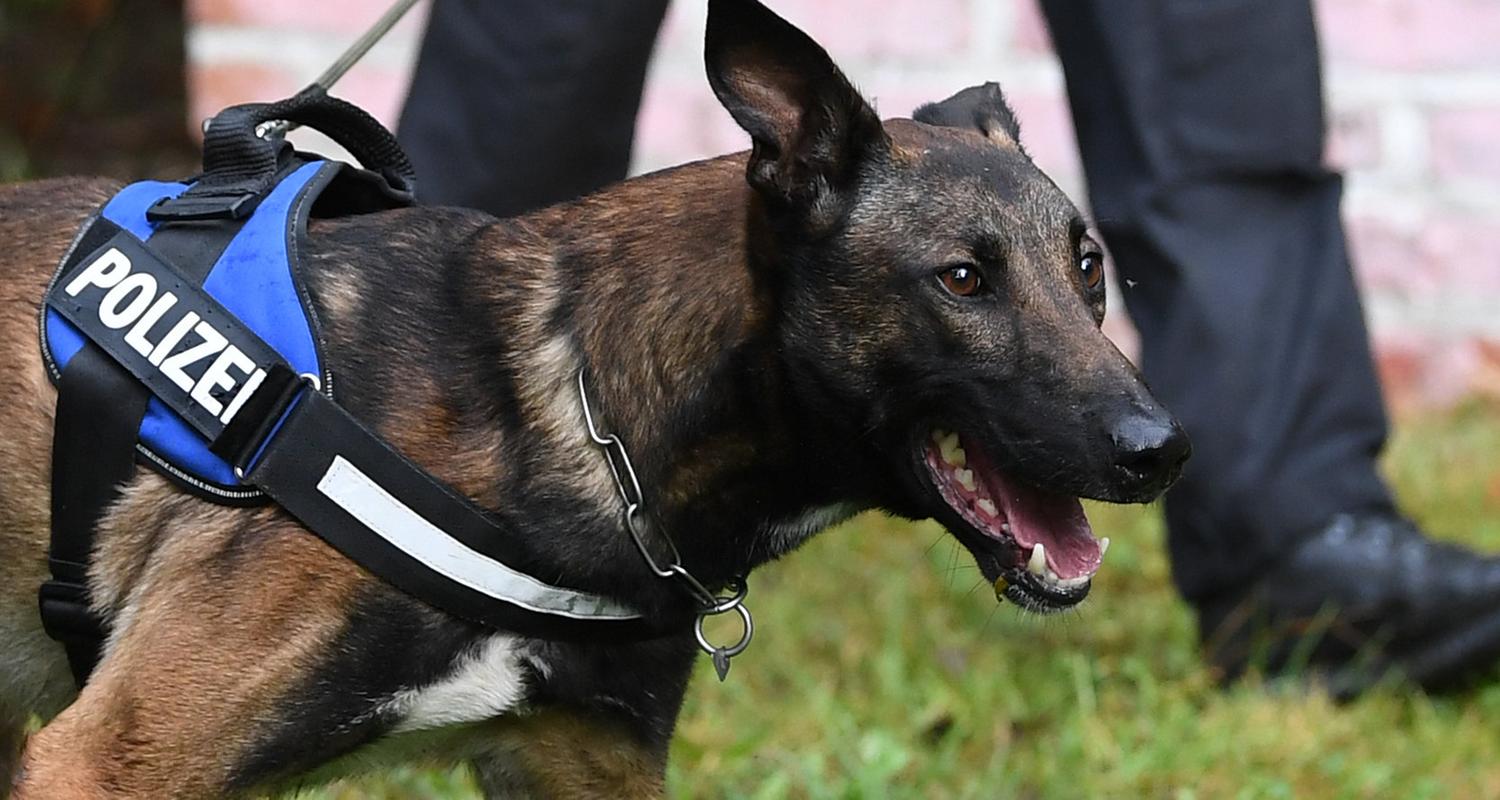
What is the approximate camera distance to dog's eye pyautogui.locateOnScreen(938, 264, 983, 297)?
7.64ft

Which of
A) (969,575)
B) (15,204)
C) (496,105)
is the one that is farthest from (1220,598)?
(15,204)

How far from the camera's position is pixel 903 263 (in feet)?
7.66

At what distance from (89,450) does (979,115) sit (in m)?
1.21

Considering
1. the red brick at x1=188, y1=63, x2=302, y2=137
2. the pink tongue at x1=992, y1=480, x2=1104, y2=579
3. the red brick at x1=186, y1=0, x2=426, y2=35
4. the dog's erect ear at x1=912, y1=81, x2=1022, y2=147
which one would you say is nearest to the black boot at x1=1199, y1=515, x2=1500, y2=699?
the dog's erect ear at x1=912, y1=81, x2=1022, y2=147

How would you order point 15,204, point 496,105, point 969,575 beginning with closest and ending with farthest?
point 15,204, point 496,105, point 969,575

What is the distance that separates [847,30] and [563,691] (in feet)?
10.8

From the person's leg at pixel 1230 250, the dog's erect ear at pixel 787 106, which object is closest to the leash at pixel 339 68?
the dog's erect ear at pixel 787 106

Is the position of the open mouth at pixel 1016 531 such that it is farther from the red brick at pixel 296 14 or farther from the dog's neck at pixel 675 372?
the red brick at pixel 296 14

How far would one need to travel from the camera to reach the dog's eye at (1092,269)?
8.16 feet

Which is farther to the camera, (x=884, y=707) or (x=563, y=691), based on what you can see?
(x=884, y=707)

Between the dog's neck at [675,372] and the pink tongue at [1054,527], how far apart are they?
21 centimetres

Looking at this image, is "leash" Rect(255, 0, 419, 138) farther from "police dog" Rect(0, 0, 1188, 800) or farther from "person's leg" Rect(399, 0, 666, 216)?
"person's leg" Rect(399, 0, 666, 216)

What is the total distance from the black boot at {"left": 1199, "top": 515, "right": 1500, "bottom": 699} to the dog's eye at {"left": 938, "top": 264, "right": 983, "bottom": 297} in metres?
1.80

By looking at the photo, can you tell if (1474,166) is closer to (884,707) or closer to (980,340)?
(884,707)
